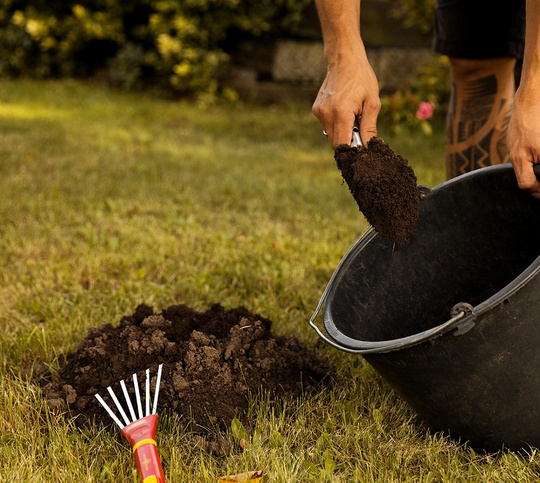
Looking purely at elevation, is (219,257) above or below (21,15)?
below

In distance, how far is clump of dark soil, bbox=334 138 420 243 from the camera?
71.5 inches

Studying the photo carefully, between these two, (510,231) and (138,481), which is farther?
(510,231)

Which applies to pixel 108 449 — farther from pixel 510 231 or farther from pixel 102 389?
pixel 510 231

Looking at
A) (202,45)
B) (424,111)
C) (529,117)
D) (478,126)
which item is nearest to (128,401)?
(529,117)

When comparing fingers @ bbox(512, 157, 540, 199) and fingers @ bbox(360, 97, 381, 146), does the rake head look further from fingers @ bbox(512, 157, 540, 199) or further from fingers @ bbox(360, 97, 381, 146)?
fingers @ bbox(512, 157, 540, 199)

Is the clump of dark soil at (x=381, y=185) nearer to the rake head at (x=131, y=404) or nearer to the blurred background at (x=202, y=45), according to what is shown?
the rake head at (x=131, y=404)

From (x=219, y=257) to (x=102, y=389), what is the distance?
1253 millimetres

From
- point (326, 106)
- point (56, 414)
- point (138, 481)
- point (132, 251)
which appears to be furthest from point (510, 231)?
point (132, 251)

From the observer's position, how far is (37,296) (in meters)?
2.73

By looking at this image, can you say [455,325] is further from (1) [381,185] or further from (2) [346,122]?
(2) [346,122]

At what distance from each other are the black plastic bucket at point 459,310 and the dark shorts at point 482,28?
105cm

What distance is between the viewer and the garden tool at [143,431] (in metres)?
1.58

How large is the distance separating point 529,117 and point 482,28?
1.16 metres

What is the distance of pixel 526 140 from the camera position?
173cm
